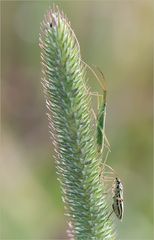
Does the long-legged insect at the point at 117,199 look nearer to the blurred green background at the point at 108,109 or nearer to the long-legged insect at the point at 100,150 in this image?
the long-legged insect at the point at 100,150

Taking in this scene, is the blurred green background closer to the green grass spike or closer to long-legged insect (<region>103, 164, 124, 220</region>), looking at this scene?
long-legged insect (<region>103, 164, 124, 220</region>)

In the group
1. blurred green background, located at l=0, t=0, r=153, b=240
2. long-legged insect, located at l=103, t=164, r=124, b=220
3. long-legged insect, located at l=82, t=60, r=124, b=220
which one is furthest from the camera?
blurred green background, located at l=0, t=0, r=153, b=240

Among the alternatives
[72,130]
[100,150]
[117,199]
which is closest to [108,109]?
[117,199]

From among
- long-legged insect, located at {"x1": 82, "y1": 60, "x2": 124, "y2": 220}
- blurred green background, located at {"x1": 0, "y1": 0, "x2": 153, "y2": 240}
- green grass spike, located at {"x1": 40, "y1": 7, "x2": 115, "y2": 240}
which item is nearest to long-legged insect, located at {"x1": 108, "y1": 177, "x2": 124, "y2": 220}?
long-legged insect, located at {"x1": 82, "y1": 60, "x2": 124, "y2": 220}

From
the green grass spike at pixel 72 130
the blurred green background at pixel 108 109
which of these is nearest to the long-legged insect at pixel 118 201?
the green grass spike at pixel 72 130

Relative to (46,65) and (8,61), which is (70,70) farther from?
(8,61)

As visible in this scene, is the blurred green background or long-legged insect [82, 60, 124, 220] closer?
long-legged insect [82, 60, 124, 220]

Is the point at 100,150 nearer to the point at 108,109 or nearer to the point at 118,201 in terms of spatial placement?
the point at 118,201

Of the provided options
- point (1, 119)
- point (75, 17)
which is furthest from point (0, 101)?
point (75, 17)
